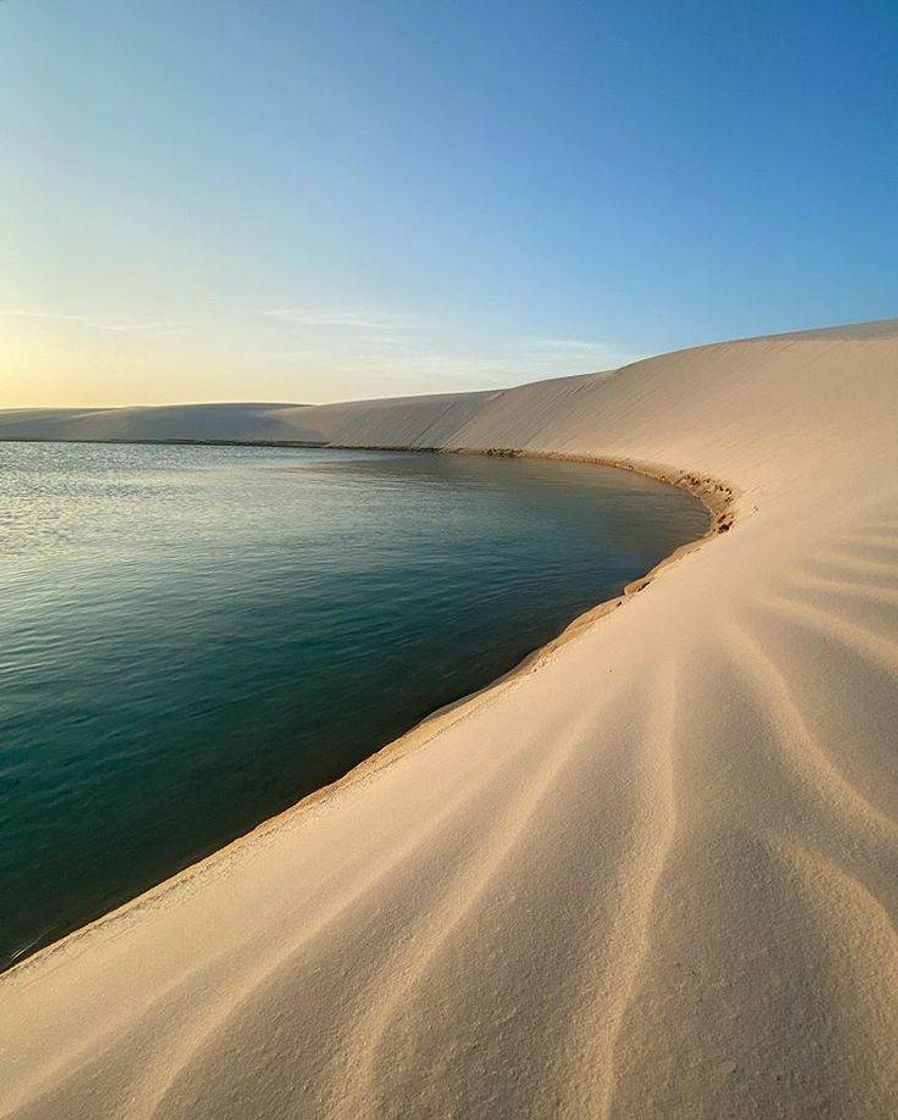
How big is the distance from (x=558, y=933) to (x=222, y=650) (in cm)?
596

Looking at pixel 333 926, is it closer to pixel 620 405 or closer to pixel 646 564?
pixel 646 564

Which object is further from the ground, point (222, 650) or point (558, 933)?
point (558, 933)

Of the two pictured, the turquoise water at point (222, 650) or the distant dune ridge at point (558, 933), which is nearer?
the distant dune ridge at point (558, 933)

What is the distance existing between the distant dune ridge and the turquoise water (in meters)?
1.08

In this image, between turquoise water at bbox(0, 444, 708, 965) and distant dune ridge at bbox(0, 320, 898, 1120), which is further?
turquoise water at bbox(0, 444, 708, 965)

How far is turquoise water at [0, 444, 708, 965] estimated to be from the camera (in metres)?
3.86

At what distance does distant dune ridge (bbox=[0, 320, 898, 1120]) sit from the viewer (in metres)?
1.24

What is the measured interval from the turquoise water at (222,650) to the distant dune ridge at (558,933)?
1076 mm

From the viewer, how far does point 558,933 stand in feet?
5.24

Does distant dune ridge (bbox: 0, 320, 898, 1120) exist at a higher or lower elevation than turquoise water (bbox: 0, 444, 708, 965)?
higher

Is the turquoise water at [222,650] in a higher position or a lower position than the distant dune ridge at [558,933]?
lower

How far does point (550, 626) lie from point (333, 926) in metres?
6.11

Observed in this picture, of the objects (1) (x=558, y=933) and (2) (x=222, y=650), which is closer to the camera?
(1) (x=558, y=933)

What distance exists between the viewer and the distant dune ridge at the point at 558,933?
1.24m
